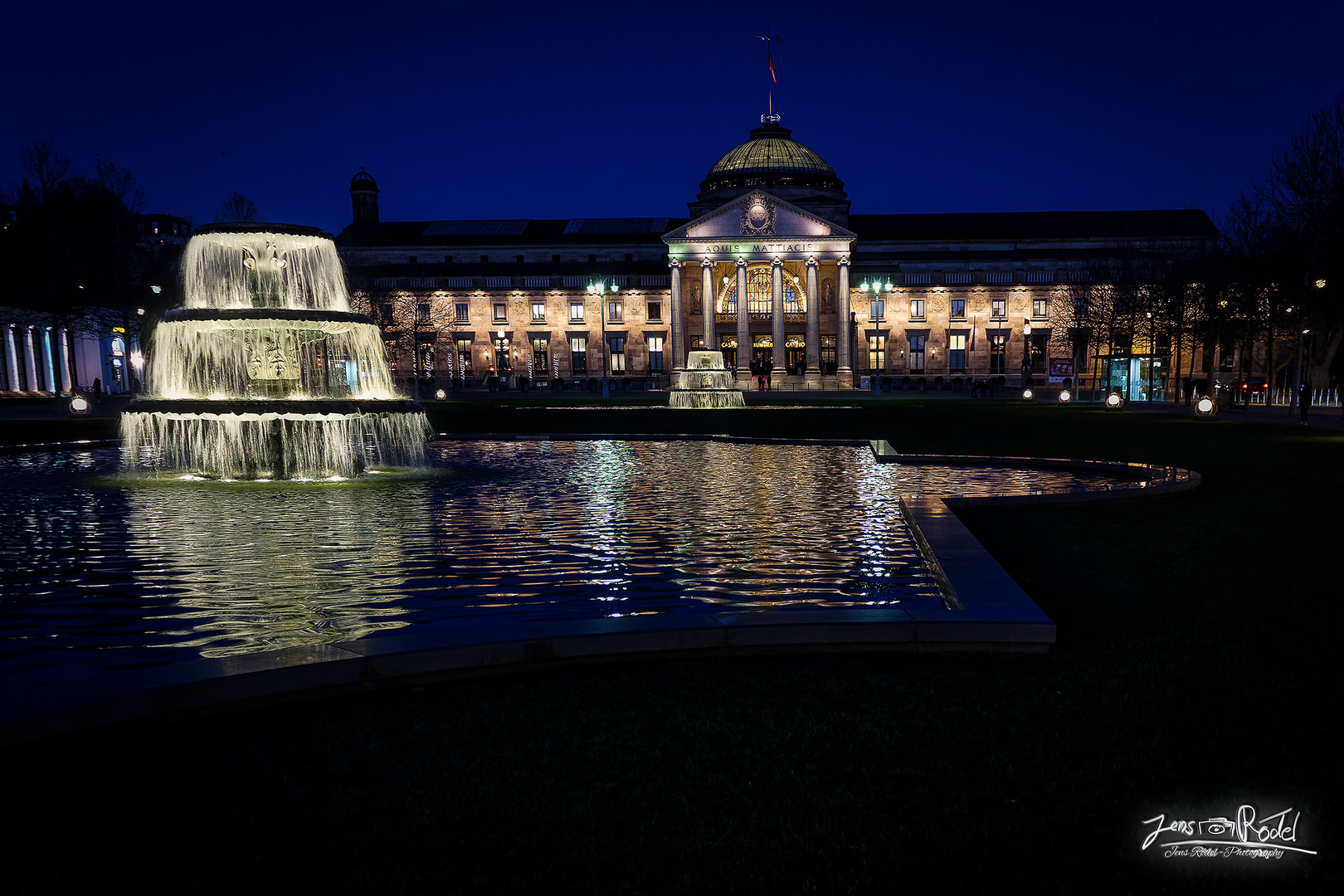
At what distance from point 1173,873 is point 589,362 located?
85236 millimetres

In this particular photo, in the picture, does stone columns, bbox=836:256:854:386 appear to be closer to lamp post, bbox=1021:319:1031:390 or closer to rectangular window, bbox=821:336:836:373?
rectangular window, bbox=821:336:836:373

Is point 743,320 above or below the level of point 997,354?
above

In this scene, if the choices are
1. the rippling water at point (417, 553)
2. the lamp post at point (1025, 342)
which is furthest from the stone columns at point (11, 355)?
the lamp post at point (1025, 342)

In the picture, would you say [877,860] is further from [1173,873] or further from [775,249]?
[775,249]

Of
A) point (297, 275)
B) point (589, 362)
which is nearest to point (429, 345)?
point (589, 362)

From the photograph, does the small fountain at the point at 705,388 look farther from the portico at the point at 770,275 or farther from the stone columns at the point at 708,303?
the stone columns at the point at 708,303

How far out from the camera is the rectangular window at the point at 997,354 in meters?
84.7

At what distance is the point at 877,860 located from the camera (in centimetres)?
316

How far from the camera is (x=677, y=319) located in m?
81.6

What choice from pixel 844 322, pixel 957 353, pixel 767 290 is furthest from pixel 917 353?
pixel 767 290

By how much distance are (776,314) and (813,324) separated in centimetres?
317

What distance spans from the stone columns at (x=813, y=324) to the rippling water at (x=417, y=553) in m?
64.7

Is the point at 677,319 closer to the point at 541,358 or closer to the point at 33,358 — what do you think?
the point at 541,358

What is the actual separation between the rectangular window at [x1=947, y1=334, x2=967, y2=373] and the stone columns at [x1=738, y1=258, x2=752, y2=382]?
17.7 metres
